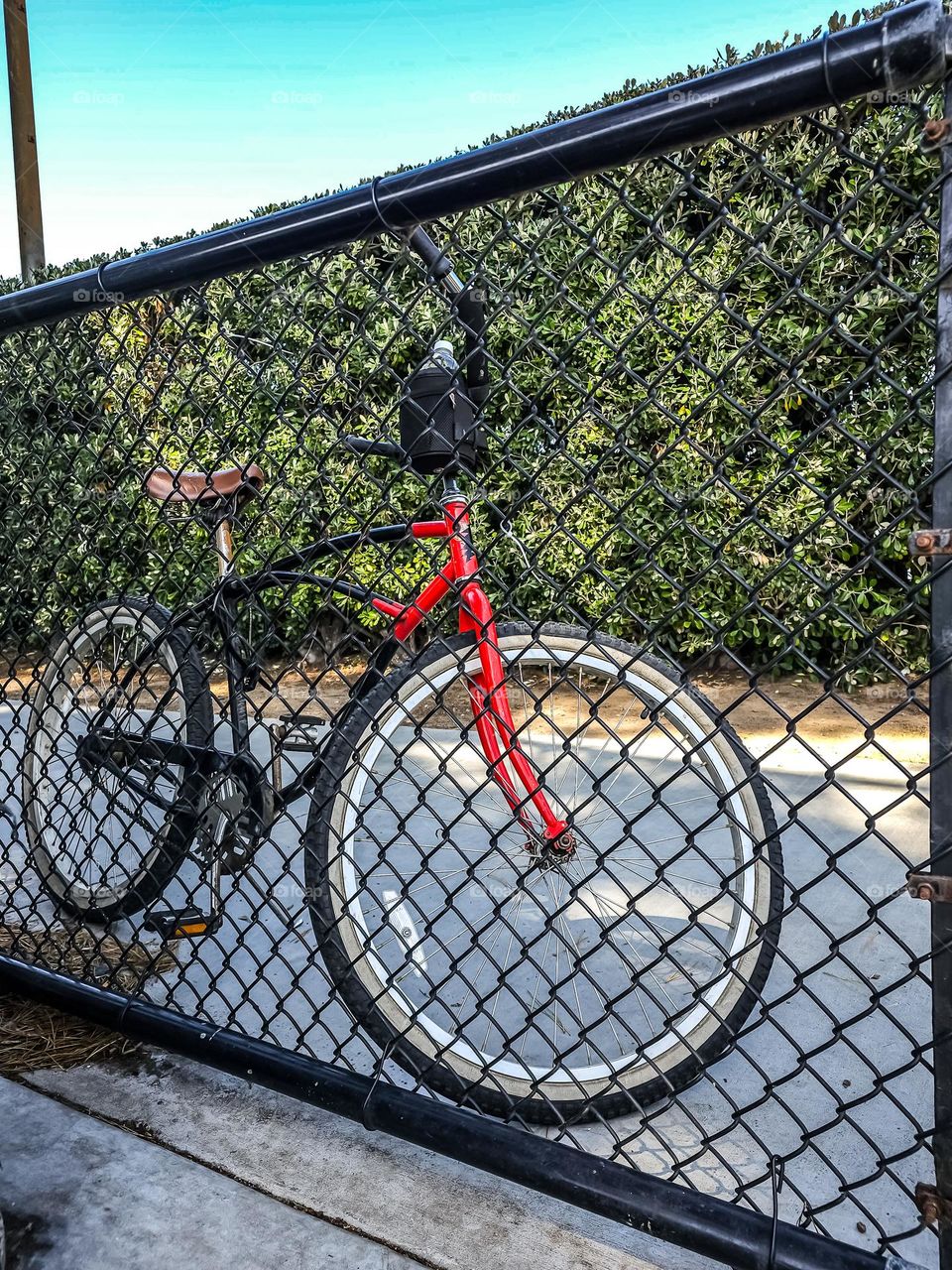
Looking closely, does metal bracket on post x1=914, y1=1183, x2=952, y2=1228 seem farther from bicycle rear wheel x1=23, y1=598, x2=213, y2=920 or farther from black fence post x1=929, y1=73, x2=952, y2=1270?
bicycle rear wheel x1=23, y1=598, x2=213, y2=920

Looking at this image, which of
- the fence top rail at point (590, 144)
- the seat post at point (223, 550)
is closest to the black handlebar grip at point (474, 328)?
the fence top rail at point (590, 144)

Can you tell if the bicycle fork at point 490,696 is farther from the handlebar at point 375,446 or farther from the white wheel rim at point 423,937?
the handlebar at point 375,446

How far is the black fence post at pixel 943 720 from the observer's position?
36.8 inches

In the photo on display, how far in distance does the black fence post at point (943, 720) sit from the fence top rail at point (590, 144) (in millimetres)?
123

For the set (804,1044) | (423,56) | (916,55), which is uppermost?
(423,56)

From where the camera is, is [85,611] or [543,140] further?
[85,611]

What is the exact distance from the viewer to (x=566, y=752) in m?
1.32

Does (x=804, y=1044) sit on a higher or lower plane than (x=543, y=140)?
lower

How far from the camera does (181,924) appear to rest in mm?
1879

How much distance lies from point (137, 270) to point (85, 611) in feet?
3.47

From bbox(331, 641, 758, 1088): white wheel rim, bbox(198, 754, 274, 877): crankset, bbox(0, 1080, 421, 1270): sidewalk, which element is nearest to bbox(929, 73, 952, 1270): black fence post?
bbox(331, 641, 758, 1088): white wheel rim

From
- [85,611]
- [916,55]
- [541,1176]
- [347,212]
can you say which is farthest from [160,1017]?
[916,55]

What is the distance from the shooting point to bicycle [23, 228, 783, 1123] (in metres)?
1.44

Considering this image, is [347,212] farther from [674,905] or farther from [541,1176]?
[674,905]
